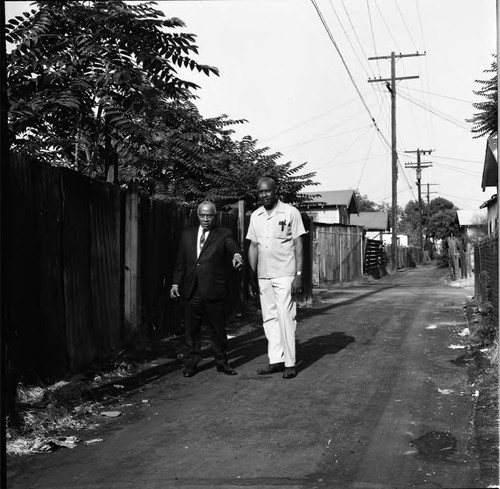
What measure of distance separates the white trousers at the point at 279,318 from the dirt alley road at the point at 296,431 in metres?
0.32

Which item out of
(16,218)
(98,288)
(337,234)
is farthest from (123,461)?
(337,234)

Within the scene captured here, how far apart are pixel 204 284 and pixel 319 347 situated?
7.84 feet

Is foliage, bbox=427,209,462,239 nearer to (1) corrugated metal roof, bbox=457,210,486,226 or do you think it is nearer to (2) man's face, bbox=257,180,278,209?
(1) corrugated metal roof, bbox=457,210,486,226

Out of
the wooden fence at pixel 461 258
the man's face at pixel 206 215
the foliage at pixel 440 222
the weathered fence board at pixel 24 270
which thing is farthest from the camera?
the foliage at pixel 440 222

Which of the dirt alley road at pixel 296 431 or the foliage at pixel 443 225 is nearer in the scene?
the dirt alley road at pixel 296 431

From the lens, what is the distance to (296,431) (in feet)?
14.7

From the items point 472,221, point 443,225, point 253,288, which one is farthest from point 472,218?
point 253,288

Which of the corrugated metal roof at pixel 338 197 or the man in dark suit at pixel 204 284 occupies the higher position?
the corrugated metal roof at pixel 338 197

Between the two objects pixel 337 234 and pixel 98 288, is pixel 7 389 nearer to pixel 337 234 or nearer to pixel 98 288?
pixel 98 288

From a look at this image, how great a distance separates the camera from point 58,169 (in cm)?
587

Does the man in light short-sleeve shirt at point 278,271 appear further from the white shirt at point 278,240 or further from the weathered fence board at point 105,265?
the weathered fence board at point 105,265

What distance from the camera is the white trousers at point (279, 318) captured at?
20.5ft

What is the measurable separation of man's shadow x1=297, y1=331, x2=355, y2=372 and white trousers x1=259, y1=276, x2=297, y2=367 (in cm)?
43

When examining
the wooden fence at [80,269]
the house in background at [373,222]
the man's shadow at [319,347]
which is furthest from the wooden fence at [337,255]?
the house in background at [373,222]
